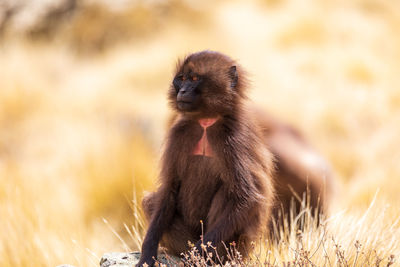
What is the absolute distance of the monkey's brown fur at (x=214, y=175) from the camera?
308 centimetres

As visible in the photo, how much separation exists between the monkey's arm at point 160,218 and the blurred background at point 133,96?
49 cm

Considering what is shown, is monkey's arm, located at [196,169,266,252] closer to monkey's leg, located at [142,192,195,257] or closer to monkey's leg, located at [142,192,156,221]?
monkey's leg, located at [142,192,195,257]

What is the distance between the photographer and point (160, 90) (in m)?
9.73

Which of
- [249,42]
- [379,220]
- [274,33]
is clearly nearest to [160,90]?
[249,42]

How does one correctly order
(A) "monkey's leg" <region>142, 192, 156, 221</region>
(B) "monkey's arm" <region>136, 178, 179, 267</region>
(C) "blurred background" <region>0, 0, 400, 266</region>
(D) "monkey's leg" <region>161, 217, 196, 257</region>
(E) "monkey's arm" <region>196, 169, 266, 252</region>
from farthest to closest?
(C) "blurred background" <region>0, 0, 400, 266</region>, (A) "monkey's leg" <region>142, 192, 156, 221</region>, (D) "monkey's leg" <region>161, 217, 196, 257</region>, (B) "monkey's arm" <region>136, 178, 179, 267</region>, (E) "monkey's arm" <region>196, 169, 266, 252</region>

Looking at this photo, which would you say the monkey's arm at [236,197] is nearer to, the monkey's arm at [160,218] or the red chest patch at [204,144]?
the red chest patch at [204,144]

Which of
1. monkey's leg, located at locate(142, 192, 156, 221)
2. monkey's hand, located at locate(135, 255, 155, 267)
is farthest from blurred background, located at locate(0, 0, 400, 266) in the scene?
monkey's hand, located at locate(135, 255, 155, 267)

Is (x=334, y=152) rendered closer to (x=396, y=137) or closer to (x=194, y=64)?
(x=396, y=137)

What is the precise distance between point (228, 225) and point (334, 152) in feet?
18.7

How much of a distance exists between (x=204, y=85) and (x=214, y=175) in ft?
1.75

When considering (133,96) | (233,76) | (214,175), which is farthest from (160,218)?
(133,96)

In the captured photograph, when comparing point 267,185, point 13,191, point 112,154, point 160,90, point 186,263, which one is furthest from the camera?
point 160,90

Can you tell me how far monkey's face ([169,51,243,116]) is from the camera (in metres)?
3.08

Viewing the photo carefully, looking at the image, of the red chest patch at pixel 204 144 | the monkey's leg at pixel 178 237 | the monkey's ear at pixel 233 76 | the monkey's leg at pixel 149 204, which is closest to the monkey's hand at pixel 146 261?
the monkey's leg at pixel 178 237
